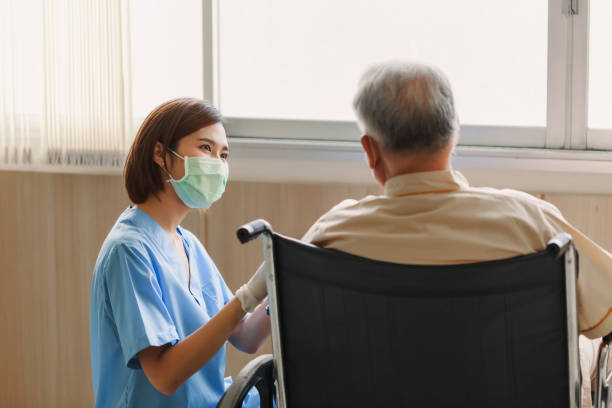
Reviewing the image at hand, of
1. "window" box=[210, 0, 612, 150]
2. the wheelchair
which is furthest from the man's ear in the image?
"window" box=[210, 0, 612, 150]

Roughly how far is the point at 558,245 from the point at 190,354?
725mm

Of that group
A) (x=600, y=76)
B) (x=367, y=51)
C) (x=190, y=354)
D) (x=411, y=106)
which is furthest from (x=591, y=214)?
(x=190, y=354)

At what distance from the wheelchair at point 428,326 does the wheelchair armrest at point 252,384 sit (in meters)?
0.18

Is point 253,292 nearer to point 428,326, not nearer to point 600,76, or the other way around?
point 428,326

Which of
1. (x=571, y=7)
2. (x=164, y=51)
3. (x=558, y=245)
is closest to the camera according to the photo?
(x=558, y=245)

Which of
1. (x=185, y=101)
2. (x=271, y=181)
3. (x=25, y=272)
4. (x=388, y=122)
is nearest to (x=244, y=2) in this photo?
(x=271, y=181)

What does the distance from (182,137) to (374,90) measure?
598 millimetres

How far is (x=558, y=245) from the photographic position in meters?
0.99

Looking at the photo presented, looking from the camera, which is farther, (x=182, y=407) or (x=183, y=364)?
(x=182, y=407)

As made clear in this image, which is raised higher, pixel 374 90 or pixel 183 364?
pixel 374 90

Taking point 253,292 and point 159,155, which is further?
point 159,155

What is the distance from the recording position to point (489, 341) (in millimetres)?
1068

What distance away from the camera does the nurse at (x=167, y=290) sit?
138 cm

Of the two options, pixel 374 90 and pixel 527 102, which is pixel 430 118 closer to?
pixel 374 90
